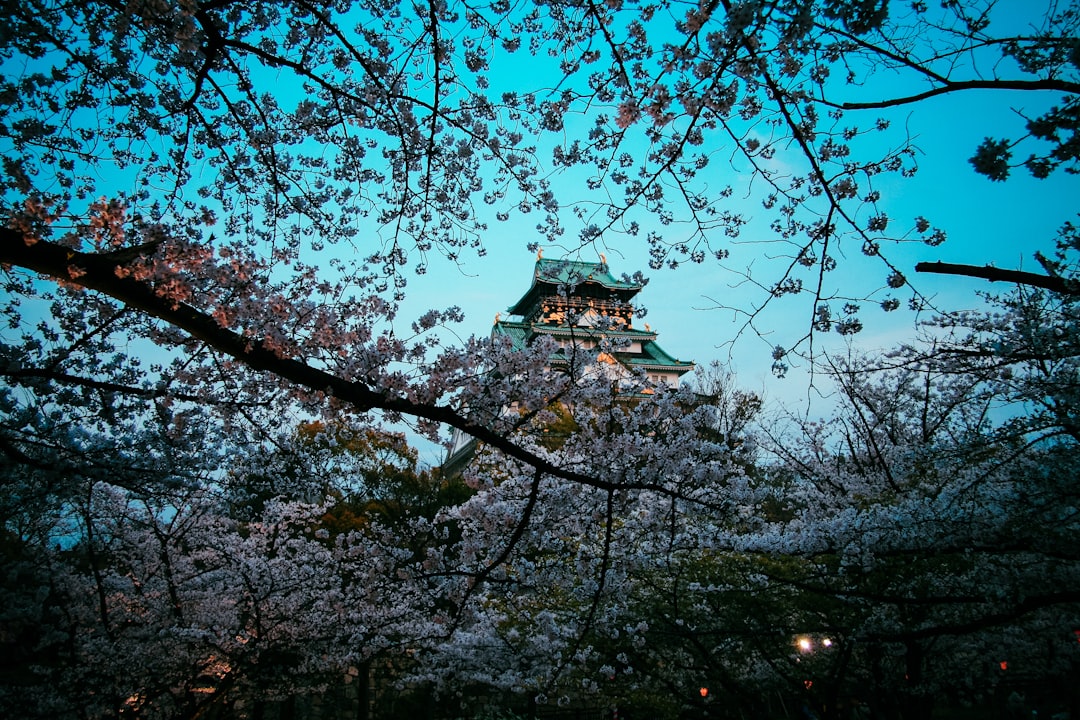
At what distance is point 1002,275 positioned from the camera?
318 cm

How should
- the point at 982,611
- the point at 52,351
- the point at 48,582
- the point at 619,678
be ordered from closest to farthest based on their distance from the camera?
the point at 52,351
the point at 982,611
the point at 48,582
the point at 619,678

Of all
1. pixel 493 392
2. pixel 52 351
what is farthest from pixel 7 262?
pixel 52 351

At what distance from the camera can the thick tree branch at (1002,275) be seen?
309 centimetres

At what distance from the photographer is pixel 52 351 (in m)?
5.25

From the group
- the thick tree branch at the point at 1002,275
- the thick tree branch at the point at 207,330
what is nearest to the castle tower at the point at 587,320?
the thick tree branch at the point at 207,330

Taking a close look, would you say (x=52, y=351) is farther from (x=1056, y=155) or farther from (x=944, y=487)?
(x=944, y=487)

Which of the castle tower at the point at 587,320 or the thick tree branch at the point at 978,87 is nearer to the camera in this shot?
the thick tree branch at the point at 978,87

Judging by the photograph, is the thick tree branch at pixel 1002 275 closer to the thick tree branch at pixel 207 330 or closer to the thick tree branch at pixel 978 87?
the thick tree branch at pixel 978 87

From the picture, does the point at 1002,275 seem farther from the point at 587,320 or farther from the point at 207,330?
the point at 587,320

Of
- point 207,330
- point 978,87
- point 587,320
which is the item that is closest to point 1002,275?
point 978,87

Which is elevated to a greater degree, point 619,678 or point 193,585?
point 193,585

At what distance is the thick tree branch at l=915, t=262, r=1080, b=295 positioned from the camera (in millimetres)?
A: 3090

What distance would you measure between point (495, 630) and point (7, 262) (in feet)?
29.6

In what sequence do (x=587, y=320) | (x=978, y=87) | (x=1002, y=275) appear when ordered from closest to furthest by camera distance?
1. (x=978, y=87)
2. (x=1002, y=275)
3. (x=587, y=320)
